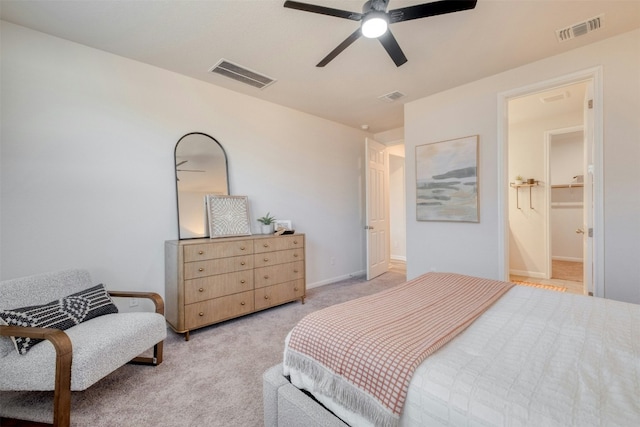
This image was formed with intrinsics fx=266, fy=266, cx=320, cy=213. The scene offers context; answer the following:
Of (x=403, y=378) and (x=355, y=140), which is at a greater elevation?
(x=355, y=140)

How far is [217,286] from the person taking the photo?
274cm

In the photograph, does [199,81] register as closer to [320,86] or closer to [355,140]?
[320,86]

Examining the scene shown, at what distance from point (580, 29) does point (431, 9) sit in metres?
1.74

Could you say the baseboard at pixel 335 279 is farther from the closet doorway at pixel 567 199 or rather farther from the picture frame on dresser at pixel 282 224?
the closet doorway at pixel 567 199

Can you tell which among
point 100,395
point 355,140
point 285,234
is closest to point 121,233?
point 100,395

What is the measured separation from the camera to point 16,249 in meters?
2.13

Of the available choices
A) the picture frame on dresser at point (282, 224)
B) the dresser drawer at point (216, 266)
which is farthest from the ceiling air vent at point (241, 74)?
the dresser drawer at point (216, 266)

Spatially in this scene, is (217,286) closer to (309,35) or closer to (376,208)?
(309,35)

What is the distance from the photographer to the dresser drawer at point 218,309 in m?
2.57

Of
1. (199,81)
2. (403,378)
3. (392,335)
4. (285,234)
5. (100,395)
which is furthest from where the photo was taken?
(285,234)

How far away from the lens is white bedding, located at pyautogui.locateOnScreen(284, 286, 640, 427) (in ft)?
2.57

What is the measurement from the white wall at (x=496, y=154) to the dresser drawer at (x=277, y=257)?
1603 mm

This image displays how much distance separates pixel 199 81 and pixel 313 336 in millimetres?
3117

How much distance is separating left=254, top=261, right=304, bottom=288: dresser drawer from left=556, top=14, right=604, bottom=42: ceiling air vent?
350 cm
